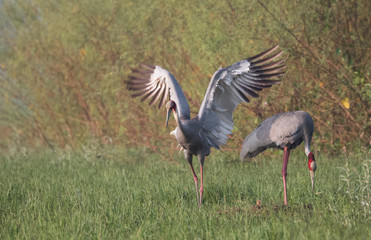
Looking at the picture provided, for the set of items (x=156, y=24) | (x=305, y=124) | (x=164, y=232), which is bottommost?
(x=164, y=232)

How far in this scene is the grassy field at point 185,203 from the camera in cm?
413

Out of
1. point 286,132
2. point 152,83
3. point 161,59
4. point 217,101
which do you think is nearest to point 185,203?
point 217,101

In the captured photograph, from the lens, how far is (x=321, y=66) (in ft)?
24.3

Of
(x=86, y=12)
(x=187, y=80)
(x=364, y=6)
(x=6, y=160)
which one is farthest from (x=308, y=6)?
(x=6, y=160)

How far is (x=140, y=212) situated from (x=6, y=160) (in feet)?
18.6

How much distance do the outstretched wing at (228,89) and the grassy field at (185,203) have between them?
63cm

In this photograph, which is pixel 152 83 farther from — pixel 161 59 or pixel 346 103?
pixel 161 59

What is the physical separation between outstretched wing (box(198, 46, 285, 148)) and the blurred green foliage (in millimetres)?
1518

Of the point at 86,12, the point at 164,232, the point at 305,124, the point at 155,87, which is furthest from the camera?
the point at 86,12

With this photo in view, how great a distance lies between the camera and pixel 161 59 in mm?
9453

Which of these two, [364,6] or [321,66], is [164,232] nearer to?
[321,66]

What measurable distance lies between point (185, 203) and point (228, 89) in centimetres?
123

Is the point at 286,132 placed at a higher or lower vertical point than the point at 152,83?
lower

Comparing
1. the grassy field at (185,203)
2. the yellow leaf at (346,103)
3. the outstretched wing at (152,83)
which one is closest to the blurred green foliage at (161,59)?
the yellow leaf at (346,103)
